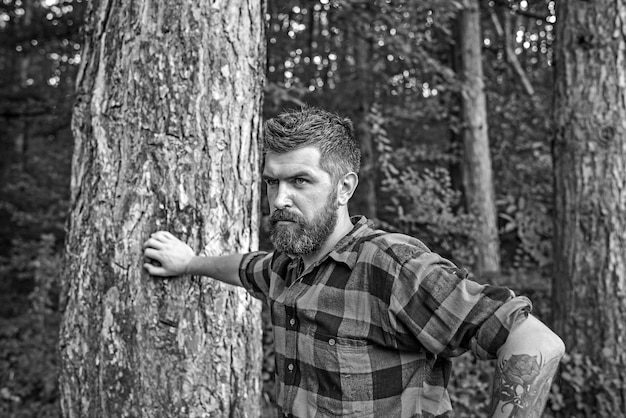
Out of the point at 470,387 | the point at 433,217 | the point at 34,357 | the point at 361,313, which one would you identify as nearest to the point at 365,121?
the point at 433,217

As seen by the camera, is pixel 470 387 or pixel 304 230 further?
pixel 470 387

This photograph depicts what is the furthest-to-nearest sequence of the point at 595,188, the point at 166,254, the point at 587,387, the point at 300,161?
the point at 595,188 → the point at 587,387 → the point at 166,254 → the point at 300,161

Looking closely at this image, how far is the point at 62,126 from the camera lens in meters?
6.17

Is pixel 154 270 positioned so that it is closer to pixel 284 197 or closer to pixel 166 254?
pixel 166 254

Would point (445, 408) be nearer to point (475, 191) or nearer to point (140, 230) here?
point (140, 230)

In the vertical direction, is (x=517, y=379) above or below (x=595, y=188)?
below

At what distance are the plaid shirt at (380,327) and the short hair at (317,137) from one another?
0.26 meters

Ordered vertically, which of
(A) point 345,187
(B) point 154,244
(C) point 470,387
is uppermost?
(A) point 345,187

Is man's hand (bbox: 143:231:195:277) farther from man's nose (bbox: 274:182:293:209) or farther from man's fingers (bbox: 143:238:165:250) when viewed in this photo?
man's nose (bbox: 274:182:293:209)

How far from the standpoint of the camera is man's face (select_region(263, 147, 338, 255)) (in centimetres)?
208

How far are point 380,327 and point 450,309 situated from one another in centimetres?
28

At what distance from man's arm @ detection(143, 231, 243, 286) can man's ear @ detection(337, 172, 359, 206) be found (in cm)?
67

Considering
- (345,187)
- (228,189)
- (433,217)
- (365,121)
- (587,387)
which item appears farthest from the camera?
(365,121)

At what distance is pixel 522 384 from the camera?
1633mm
